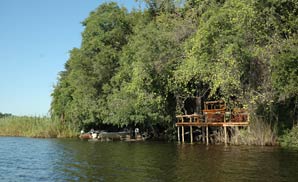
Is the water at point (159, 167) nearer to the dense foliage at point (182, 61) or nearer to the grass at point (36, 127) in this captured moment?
→ the dense foliage at point (182, 61)

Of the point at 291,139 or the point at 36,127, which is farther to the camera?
the point at 36,127

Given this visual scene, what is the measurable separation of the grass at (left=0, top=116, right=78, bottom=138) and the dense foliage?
44.3 inches

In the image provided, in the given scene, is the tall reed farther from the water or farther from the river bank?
the water

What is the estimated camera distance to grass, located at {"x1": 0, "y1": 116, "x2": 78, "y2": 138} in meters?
41.4

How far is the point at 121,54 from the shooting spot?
34312 millimetres

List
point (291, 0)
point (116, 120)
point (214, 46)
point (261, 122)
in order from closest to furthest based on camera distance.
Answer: point (291, 0) → point (214, 46) → point (261, 122) → point (116, 120)

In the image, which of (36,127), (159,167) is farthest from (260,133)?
(36,127)

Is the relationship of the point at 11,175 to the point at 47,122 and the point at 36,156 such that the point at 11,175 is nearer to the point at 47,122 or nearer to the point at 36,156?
the point at 36,156

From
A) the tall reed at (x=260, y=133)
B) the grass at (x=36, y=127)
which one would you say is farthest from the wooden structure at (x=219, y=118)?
the grass at (x=36, y=127)

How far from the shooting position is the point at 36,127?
4309 centimetres

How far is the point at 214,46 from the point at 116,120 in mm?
13273

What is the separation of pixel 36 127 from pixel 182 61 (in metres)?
24.1

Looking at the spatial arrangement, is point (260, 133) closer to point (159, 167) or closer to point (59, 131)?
point (159, 167)

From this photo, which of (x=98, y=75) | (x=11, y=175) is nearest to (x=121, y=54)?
(x=98, y=75)
